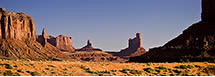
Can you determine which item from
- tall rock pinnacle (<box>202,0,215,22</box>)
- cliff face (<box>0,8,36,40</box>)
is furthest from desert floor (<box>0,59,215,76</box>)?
cliff face (<box>0,8,36,40</box>)

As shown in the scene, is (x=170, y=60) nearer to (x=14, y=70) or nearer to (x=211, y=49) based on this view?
(x=211, y=49)

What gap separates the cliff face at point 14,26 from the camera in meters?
163

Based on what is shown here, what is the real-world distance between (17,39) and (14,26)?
543 inches

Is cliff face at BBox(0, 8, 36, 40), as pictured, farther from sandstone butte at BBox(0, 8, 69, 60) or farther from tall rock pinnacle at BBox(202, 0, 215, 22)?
tall rock pinnacle at BBox(202, 0, 215, 22)

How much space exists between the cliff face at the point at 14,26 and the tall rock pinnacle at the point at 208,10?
12860cm

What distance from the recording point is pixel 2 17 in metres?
166

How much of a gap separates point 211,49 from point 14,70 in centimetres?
3714

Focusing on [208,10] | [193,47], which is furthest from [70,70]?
A: [208,10]

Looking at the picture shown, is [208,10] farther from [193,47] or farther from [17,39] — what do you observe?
[17,39]

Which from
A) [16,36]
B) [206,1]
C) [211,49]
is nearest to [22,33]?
[16,36]

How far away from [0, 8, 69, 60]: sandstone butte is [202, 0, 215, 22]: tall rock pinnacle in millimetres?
94043

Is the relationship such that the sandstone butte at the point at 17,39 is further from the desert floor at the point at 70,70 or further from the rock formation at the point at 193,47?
the desert floor at the point at 70,70

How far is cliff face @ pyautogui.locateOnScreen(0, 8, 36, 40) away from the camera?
163 meters

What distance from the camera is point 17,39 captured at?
166 meters
